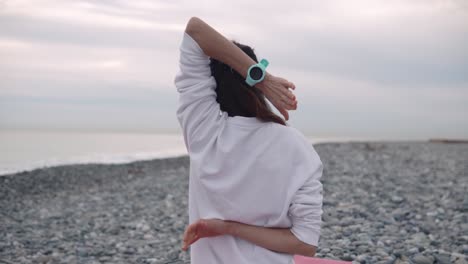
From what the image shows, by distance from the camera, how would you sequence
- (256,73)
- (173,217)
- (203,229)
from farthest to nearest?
(173,217) → (203,229) → (256,73)

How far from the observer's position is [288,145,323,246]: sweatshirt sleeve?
86.3 inches

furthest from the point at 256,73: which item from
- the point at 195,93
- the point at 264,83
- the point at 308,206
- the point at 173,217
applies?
the point at 173,217

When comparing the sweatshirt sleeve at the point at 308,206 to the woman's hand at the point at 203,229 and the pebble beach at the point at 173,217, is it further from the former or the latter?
the pebble beach at the point at 173,217

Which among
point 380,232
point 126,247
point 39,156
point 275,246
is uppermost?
point 275,246

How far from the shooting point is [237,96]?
7.39 ft

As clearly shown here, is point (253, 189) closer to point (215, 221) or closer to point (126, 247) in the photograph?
point (215, 221)

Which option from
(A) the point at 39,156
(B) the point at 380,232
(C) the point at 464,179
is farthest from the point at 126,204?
(A) the point at 39,156

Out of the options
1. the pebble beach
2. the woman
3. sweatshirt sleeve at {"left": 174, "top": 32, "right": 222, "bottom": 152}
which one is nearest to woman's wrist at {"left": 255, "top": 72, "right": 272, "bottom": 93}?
the woman

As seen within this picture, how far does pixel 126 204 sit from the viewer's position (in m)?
10.1

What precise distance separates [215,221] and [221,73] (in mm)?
643

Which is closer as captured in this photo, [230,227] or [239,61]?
[239,61]

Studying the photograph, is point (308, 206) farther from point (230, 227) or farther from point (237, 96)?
point (237, 96)

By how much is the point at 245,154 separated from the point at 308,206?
1.11 ft

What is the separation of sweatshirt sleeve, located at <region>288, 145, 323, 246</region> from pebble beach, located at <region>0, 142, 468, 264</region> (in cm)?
290
